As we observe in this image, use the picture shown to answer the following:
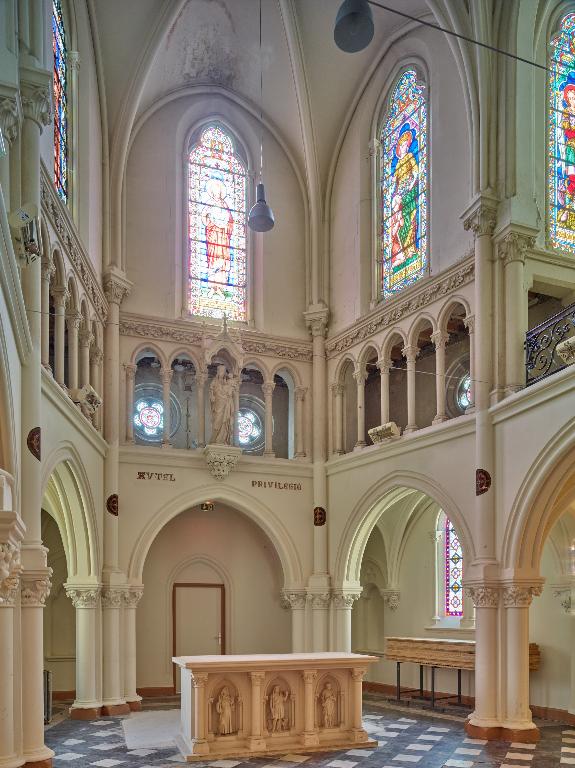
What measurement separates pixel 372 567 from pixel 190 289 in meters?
7.76

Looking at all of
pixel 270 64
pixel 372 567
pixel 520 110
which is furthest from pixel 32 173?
pixel 372 567

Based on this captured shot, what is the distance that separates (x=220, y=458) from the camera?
718 inches

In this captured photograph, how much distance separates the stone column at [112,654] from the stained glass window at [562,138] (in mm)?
10249

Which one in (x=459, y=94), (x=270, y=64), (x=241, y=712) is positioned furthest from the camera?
(x=270, y=64)

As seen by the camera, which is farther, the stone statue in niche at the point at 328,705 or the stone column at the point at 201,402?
the stone column at the point at 201,402

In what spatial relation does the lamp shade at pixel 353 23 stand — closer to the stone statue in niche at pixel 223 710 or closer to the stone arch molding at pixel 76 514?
the stone statue in niche at pixel 223 710

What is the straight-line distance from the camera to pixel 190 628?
1970cm

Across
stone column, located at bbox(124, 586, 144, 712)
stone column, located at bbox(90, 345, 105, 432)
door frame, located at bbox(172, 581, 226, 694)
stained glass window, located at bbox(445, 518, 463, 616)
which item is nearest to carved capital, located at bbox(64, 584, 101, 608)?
stone column, located at bbox(124, 586, 144, 712)

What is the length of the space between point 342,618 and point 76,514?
6.14 meters

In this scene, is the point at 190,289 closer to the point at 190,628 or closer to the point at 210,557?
the point at 210,557

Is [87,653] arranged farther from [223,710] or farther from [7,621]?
[7,621]

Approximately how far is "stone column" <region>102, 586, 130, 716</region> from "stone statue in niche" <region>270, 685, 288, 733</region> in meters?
→ 4.91

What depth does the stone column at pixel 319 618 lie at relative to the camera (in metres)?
18.4

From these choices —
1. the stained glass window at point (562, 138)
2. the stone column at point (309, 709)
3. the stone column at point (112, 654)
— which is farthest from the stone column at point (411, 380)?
the stone column at point (112, 654)
